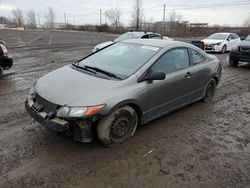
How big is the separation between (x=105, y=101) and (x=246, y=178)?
2.04 metres

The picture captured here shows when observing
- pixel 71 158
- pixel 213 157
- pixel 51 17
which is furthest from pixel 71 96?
pixel 51 17

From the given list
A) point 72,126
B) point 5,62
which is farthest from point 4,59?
point 72,126

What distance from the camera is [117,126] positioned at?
3.45 meters

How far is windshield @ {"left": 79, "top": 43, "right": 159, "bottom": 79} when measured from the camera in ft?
12.7

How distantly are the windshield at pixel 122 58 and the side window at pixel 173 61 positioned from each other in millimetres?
198

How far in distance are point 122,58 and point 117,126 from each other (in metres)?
1.36

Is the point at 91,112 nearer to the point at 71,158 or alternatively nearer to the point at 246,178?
the point at 71,158

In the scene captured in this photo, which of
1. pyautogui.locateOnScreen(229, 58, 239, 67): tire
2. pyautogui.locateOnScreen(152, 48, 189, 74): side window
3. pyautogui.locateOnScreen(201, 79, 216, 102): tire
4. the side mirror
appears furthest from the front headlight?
pyautogui.locateOnScreen(229, 58, 239, 67): tire

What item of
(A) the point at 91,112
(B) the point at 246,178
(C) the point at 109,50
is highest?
(C) the point at 109,50

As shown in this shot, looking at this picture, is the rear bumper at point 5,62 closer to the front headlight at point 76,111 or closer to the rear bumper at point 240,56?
the front headlight at point 76,111

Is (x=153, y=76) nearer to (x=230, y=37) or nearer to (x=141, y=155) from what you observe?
(x=141, y=155)

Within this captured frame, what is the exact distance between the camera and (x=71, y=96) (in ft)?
10.5

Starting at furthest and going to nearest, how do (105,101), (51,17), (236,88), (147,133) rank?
(51,17) → (236,88) → (147,133) → (105,101)

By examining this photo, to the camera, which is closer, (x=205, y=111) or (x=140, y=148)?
(x=140, y=148)
